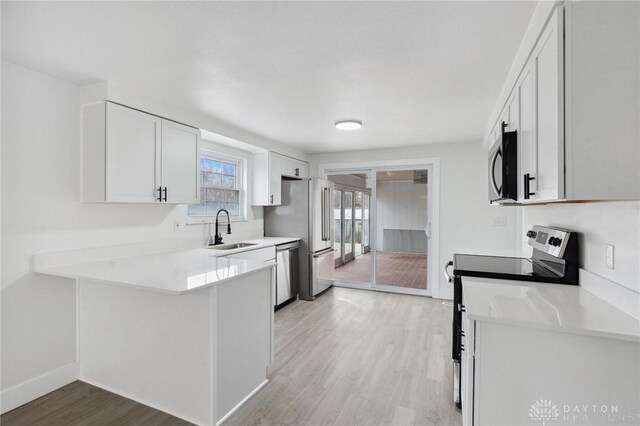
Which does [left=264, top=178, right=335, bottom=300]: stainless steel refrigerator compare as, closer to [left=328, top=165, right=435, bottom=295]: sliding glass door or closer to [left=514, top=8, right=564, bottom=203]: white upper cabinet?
[left=328, top=165, right=435, bottom=295]: sliding glass door

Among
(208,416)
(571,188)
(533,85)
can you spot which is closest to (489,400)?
(571,188)

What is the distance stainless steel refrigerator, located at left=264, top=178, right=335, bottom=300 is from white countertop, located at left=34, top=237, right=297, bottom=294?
1918mm

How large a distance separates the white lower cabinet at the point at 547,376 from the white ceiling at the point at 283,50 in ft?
4.89

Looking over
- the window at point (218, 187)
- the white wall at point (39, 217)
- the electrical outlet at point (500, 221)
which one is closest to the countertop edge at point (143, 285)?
the white wall at point (39, 217)

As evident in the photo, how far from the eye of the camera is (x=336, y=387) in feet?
7.59

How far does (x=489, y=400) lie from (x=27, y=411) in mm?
2770

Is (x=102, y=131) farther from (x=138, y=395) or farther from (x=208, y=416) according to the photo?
(x=208, y=416)

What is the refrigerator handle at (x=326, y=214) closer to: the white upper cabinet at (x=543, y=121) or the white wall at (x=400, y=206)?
the white wall at (x=400, y=206)

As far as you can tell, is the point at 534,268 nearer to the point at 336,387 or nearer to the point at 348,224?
the point at 336,387

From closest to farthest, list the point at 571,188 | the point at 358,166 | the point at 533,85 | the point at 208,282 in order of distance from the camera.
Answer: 1. the point at 571,188
2. the point at 533,85
3. the point at 208,282
4. the point at 358,166

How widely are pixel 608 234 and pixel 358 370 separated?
1898 millimetres

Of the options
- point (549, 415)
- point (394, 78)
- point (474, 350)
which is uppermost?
point (394, 78)

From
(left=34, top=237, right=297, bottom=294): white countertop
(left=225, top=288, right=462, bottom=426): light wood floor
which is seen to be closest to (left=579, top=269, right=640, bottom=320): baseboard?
(left=225, top=288, right=462, bottom=426): light wood floor

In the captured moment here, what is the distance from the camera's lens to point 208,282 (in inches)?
70.9
